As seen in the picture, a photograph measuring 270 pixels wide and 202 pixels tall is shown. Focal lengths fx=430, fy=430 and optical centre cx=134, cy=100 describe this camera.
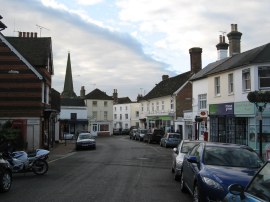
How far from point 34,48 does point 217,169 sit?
29329 millimetres

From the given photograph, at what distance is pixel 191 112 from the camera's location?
45.4 m

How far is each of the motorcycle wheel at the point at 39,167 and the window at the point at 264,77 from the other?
58.6 ft

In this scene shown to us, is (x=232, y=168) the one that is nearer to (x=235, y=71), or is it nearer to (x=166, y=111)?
(x=235, y=71)

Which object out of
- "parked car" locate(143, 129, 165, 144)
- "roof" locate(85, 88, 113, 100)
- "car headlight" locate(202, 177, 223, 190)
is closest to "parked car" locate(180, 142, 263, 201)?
"car headlight" locate(202, 177, 223, 190)

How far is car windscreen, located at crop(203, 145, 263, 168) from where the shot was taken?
10.1 m

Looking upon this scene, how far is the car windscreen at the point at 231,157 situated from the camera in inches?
397

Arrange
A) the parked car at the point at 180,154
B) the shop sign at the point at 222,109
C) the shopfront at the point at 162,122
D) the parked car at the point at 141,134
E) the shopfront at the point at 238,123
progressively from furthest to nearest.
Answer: the parked car at the point at 141,134 < the shopfront at the point at 162,122 < the shop sign at the point at 222,109 < the shopfront at the point at 238,123 < the parked car at the point at 180,154

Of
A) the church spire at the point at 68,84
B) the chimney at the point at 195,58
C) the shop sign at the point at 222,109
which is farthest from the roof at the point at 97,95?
the shop sign at the point at 222,109

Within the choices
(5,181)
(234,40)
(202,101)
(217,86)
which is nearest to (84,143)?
(202,101)

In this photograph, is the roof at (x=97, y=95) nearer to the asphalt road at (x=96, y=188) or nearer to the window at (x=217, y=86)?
the window at (x=217, y=86)

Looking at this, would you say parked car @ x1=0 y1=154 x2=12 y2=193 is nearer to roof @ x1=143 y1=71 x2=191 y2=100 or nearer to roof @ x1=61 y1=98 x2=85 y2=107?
roof @ x1=143 y1=71 x2=191 y2=100

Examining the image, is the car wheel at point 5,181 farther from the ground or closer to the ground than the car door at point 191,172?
closer to the ground

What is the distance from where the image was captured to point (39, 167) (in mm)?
17484

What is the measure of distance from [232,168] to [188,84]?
48.8 m
